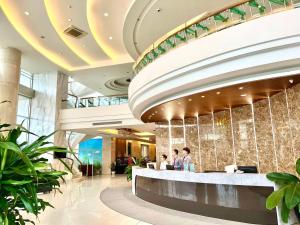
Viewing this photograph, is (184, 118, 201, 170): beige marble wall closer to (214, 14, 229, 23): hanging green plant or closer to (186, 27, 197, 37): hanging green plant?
(186, 27, 197, 37): hanging green plant

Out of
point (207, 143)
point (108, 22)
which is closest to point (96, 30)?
point (108, 22)

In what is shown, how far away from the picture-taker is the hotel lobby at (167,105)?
3.29 metres

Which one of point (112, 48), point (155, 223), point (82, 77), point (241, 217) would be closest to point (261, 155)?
point (241, 217)

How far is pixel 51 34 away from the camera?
39.0 ft

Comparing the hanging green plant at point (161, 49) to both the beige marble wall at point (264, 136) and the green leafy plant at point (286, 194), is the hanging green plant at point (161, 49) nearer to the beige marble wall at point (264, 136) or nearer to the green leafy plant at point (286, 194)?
the beige marble wall at point (264, 136)

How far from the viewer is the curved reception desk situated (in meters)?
4.47

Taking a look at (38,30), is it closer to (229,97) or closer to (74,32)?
(74,32)

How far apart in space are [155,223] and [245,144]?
16.8 ft

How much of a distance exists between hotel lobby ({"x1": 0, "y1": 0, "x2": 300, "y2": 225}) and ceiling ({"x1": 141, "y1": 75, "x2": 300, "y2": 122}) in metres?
0.06

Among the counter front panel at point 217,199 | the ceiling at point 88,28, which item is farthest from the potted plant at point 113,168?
the counter front panel at point 217,199

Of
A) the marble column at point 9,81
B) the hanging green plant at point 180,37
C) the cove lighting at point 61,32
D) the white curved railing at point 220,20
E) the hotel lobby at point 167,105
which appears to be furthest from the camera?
the marble column at point 9,81

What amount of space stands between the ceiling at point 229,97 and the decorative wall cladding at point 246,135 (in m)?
0.39

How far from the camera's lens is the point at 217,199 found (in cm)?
517

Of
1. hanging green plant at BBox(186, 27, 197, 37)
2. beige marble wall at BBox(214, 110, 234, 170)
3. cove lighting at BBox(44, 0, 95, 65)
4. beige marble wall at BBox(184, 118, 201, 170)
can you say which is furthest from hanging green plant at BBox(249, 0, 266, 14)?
cove lighting at BBox(44, 0, 95, 65)
